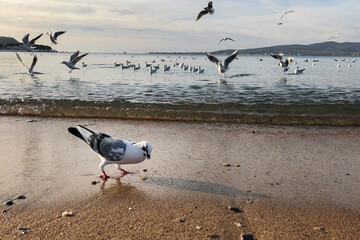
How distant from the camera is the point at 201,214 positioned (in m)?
4.50

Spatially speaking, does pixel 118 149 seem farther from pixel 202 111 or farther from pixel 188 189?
pixel 202 111

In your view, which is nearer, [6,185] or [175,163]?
[6,185]

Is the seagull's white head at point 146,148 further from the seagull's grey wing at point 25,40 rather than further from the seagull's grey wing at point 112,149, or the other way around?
the seagull's grey wing at point 25,40

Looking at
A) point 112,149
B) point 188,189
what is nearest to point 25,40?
point 112,149

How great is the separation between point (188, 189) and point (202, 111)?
24.8 ft

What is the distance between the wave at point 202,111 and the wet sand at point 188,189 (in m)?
2.68

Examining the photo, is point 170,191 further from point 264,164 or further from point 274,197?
point 264,164

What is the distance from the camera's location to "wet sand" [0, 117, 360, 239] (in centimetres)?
416

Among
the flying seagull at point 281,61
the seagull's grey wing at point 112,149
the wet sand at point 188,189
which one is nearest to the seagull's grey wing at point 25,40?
the wet sand at point 188,189

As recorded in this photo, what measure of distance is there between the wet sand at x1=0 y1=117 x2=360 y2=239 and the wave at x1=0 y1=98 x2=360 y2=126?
268 cm

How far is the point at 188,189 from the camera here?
17.5 feet

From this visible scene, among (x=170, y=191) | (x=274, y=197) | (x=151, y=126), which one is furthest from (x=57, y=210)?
(x=151, y=126)

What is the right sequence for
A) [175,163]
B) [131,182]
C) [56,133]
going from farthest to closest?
1. [56,133]
2. [175,163]
3. [131,182]

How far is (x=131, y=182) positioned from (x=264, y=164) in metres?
2.62
